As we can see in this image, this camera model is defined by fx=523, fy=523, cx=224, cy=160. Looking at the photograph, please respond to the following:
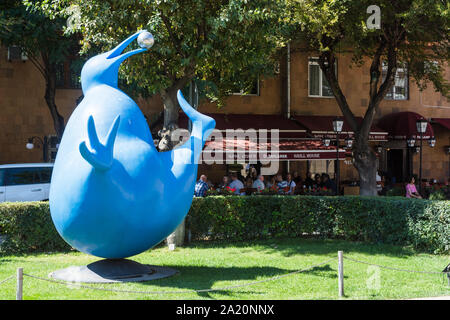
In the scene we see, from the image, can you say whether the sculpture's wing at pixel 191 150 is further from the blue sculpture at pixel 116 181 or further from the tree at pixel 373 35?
the tree at pixel 373 35

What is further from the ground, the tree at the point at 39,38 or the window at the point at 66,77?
the tree at the point at 39,38

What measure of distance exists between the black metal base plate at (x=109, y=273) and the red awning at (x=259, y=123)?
482 inches

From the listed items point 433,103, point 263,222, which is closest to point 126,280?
point 263,222

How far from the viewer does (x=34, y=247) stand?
13250mm

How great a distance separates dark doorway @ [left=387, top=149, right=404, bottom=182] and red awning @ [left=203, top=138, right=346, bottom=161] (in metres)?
8.45

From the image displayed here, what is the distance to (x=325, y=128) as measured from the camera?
77.6 feet

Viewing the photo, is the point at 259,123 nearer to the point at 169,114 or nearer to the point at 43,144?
the point at 43,144

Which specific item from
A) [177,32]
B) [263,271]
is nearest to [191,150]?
[263,271]

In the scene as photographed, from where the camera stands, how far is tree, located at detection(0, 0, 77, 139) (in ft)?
58.7

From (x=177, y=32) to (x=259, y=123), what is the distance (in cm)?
971

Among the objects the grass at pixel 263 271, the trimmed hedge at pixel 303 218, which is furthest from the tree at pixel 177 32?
the grass at pixel 263 271

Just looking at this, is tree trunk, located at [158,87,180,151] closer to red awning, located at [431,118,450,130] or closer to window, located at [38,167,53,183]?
window, located at [38,167,53,183]

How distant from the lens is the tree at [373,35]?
622 inches
